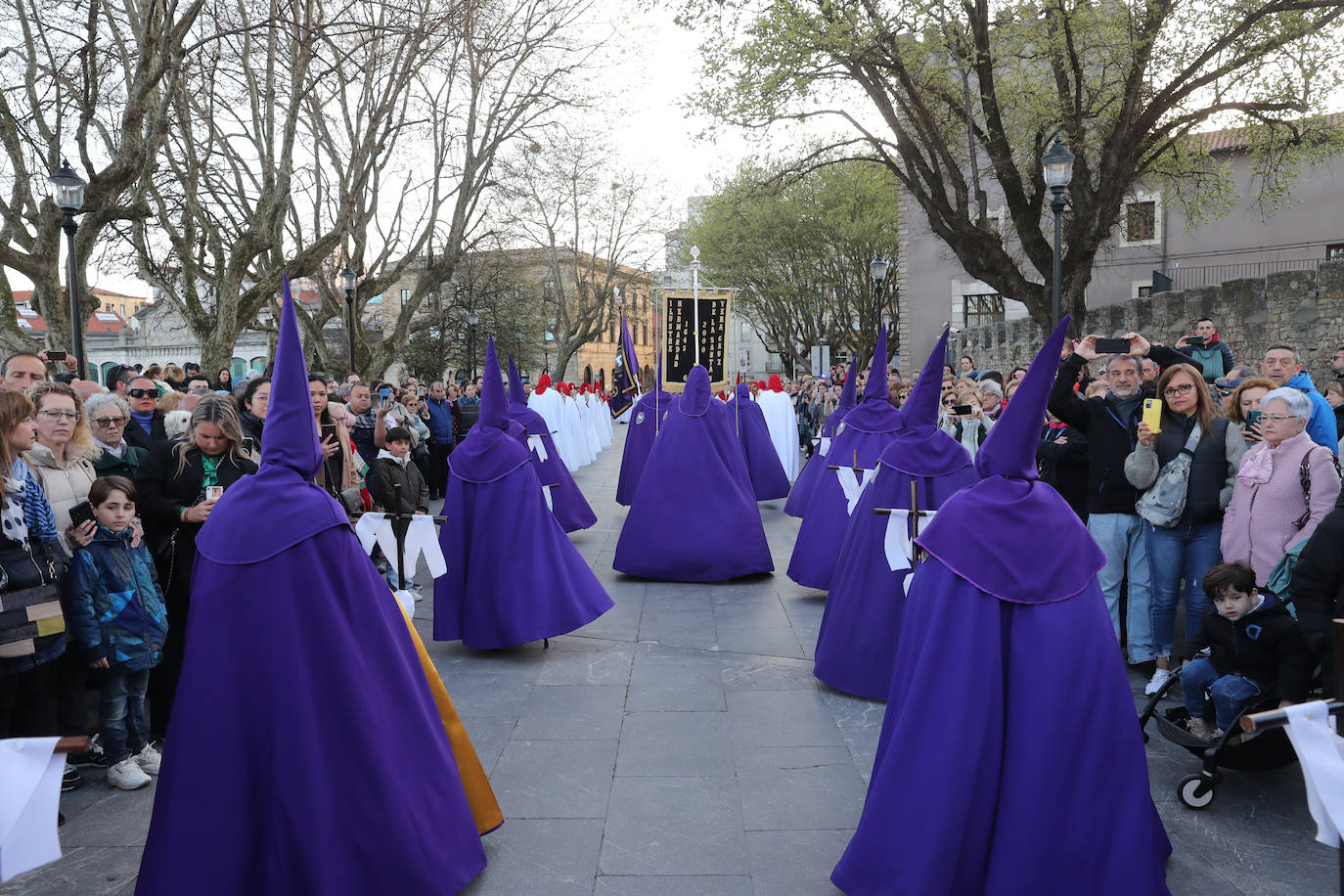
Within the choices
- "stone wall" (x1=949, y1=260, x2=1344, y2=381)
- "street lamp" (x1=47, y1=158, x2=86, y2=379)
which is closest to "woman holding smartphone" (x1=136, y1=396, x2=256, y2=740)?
"street lamp" (x1=47, y1=158, x2=86, y2=379)

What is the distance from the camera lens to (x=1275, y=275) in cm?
1697

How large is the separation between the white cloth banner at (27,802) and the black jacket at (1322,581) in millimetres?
4162

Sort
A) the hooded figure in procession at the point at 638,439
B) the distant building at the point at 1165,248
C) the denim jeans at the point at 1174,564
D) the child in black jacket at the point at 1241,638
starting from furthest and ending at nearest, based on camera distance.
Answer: the distant building at the point at 1165,248
the hooded figure in procession at the point at 638,439
the denim jeans at the point at 1174,564
the child in black jacket at the point at 1241,638

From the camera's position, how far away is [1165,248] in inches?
1243

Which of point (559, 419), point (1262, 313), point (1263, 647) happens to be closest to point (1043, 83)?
point (1262, 313)

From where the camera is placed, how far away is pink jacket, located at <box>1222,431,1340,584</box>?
4.88m

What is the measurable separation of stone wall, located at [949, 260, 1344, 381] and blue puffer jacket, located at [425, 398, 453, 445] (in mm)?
11976

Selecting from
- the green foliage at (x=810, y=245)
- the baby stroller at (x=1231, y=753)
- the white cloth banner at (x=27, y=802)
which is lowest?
the baby stroller at (x=1231, y=753)

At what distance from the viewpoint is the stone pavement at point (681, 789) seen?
3.64m

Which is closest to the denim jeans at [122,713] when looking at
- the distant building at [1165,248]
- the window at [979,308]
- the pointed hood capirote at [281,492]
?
the pointed hood capirote at [281,492]

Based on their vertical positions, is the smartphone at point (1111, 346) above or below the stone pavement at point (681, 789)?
above

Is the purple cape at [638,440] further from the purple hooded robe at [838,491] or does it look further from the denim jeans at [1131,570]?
the denim jeans at [1131,570]

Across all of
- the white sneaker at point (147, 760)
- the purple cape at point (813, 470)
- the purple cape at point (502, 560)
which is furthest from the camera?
the purple cape at point (813, 470)

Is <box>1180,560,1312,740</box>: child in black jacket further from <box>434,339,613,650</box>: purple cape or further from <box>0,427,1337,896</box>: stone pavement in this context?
<box>434,339,613,650</box>: purple cape
